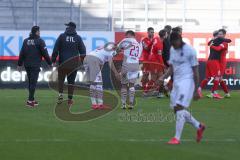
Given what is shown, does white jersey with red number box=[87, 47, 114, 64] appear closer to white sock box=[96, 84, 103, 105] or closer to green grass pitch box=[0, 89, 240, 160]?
white sock box=[96, 84, 103, 105]

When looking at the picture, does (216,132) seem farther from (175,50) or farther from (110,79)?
(110,79)

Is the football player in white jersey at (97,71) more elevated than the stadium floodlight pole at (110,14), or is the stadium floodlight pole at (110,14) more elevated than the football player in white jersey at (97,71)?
the stadium floodlight pole at (110,14)

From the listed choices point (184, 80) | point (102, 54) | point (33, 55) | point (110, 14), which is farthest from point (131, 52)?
point (110, 14)

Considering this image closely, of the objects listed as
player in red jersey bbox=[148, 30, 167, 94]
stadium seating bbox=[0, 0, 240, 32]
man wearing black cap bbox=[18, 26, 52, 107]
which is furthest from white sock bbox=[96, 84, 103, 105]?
stadium seating bbox=[0, 0, 240, 32]

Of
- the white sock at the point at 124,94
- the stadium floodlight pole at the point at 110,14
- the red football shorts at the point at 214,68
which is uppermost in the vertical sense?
the stadium floodlight pole at the point at 110,14

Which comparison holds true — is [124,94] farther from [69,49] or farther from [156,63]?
[156,63]

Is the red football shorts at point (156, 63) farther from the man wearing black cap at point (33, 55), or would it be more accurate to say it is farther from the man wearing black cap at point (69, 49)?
the man wearing black cap at point (33, 55)

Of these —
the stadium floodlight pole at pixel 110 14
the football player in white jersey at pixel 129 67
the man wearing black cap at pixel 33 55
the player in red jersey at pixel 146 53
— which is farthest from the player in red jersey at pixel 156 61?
the stadium floodlight pole at pixel 110 14

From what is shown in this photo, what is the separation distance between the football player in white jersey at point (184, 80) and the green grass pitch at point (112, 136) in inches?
16.3

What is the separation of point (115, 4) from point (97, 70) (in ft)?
53.0

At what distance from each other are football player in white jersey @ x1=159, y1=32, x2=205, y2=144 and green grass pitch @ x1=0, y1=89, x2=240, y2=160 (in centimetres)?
42

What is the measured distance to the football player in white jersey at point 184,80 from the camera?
1113 centimetres

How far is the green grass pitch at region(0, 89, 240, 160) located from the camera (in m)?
9.95

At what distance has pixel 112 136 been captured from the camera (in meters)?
12.1
